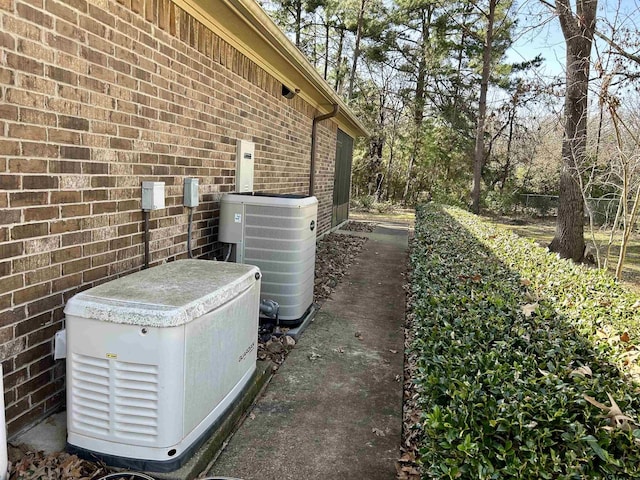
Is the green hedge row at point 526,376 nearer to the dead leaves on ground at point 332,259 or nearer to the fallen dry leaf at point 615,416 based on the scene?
the fallen dry leaf at point 615,416

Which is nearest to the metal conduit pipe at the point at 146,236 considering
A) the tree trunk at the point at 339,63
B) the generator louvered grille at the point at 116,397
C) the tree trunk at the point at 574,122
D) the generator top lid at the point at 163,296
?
the generator top lid at the point at 163,296

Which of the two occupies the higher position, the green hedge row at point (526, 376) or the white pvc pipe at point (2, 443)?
the green hedge row at point (526, 376)

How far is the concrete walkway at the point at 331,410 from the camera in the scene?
2.70 m

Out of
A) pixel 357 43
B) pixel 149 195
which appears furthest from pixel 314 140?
pixel 357 43

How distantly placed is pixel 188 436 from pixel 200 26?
342 cm

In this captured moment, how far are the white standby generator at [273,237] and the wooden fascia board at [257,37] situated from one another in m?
1.62

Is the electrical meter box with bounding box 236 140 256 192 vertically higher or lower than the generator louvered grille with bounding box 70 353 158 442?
higher

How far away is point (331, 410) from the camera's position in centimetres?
334

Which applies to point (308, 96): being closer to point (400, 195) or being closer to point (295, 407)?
point (295, 407)

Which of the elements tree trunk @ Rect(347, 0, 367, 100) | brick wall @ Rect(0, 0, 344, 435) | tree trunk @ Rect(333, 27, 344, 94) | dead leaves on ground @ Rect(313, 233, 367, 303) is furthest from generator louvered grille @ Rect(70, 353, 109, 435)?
tree trunk @ Rect(333, 27, 344, 94)

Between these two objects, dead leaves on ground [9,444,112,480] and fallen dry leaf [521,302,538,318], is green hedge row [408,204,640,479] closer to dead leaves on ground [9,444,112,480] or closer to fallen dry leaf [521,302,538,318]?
fallen dry leaf [521,302,538,318]

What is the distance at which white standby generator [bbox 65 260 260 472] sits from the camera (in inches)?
85.4

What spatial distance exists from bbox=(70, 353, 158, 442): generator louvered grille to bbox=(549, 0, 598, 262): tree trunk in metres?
7.32

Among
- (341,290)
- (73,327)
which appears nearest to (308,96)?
(341,290)
